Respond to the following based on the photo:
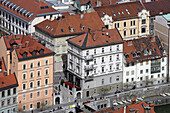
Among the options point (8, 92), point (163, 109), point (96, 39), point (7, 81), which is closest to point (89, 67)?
point (96, 39)

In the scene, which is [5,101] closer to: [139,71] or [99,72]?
[99,72]

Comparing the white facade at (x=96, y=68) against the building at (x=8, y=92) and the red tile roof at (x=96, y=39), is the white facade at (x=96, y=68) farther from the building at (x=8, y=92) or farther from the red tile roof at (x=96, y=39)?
the building at (x=8, y=92)

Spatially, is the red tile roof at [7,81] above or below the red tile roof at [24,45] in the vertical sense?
below

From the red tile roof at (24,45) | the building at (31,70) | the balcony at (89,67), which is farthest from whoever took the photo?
the balcony at (89,67)

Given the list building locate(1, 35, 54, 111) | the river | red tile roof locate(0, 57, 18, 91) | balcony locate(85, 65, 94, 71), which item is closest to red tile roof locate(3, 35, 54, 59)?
building locate(1, 35, 54, 111)

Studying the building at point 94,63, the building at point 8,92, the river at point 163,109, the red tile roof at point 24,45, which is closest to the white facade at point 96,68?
the building at point 94,63

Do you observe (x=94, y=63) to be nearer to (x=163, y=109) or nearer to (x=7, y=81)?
(x=163, y=109)
